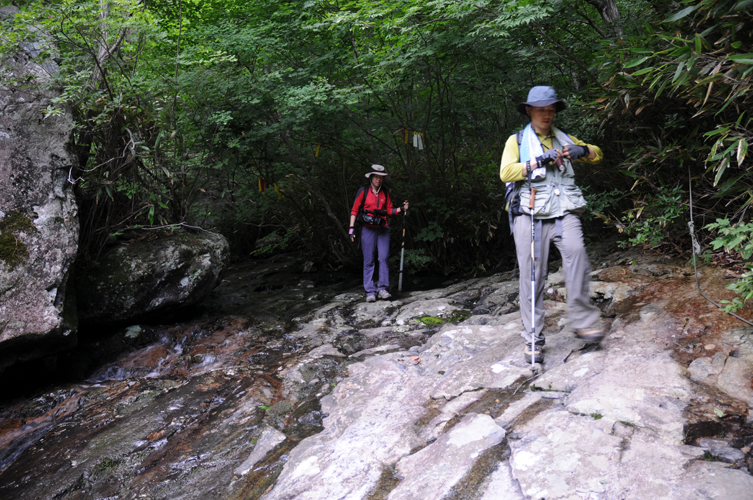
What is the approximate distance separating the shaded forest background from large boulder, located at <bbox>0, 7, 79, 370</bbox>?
0.34 metres

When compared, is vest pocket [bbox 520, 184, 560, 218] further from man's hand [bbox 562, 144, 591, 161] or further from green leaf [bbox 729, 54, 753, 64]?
green leaf [bbox 729, 54, 753, 64]

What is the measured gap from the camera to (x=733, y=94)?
359cm

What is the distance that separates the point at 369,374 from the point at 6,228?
4.67 m

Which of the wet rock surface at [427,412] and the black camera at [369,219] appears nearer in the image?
the wet rock surface at [427,412]

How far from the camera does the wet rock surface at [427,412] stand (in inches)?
99.4

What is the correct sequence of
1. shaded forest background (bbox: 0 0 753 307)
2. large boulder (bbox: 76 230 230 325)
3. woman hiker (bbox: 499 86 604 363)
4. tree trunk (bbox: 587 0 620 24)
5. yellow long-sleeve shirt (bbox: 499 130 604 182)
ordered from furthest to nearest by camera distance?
large boulder (bbox: 76 230 230 325) → tree trunk (bbox: 587 0 620 24) → shaded forest background (bbox: 0 0 753 307) → yellow long-sleeve shirt (bbox: 499 130 604 182) → woman hiker (bbox: 499 86 604 363)

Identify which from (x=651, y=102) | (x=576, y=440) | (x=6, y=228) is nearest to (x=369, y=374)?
(x=576, y=440)

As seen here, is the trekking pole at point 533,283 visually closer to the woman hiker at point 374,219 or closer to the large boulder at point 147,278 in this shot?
the woman hiker at point 374,219

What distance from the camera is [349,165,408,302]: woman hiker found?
852 centimetres

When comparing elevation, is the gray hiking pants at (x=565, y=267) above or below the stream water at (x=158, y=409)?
above

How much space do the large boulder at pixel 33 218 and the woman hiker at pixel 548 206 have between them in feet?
17.7

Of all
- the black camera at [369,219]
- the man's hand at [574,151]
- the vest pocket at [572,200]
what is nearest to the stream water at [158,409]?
the black camera at [369,219]

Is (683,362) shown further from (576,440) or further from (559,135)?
(559,135)

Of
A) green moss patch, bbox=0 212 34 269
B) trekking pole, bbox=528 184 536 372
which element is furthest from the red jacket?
green moss patch, bbox=0 212 34 269
